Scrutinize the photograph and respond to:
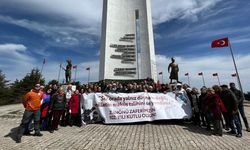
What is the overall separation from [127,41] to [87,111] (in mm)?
10769

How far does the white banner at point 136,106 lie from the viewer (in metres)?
8.59

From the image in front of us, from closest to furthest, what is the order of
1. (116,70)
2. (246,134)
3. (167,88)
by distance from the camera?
(246,134)
(167,88)
(116,70)

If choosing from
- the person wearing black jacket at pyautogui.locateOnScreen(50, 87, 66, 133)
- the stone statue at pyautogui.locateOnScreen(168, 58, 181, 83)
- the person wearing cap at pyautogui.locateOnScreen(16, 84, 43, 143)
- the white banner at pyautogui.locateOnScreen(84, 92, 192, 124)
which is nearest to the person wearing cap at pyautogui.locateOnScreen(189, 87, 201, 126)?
the white banner at pyautogui.locateOnScreen(84, 92, 192, 124)

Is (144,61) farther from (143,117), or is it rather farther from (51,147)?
(51,147)

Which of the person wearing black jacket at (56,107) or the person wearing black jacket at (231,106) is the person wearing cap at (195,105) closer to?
the person wearing black jacket at (231,106)

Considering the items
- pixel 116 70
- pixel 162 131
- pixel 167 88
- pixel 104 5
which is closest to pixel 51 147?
pixel 162 131

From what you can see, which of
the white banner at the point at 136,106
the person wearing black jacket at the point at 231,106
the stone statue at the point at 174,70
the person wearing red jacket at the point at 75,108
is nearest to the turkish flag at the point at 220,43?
the stone statue at the point at 174,70

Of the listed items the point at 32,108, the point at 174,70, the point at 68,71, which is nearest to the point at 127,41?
the point at 174,70

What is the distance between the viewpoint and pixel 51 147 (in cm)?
525

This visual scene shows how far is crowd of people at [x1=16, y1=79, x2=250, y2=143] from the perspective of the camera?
6699 mm

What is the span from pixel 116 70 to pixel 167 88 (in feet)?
26.1

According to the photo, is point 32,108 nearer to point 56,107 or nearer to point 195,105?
point 56,107

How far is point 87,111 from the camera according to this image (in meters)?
8.70

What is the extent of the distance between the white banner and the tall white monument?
28.2ft
